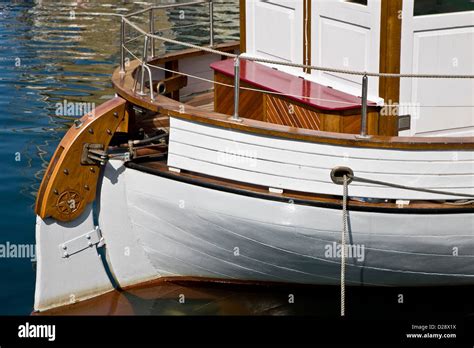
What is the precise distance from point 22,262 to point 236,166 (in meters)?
3.44

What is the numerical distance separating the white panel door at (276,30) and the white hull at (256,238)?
1.95 meters

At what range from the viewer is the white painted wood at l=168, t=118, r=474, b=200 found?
8562 millimetres

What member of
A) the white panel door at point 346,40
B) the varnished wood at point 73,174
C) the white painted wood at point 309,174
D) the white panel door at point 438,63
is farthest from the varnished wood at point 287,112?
the varnished wood at point 73,174

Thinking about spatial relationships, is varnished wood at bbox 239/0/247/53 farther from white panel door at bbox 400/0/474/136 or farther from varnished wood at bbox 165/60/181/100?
white panel door at bbox 400/0/474/136

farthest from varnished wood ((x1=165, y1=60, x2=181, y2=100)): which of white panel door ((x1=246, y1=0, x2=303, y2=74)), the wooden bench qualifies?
white panel door ((x1=246, y1=0, x2=303, y2=74))

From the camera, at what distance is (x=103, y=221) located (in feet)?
31.5

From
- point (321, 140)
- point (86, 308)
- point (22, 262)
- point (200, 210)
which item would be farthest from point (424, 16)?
point (22, 262)

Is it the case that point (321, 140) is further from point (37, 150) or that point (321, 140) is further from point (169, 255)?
point (37, 150)

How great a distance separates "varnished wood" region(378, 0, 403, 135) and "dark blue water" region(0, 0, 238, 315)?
4160 millimetres

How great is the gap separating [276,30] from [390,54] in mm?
1785

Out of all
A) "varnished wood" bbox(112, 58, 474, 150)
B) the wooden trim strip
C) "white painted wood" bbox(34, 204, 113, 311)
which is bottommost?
"white painted wood" bbox(34, 204, 113, 311)

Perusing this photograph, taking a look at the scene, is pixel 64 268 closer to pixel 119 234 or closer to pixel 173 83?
pixel 119 234

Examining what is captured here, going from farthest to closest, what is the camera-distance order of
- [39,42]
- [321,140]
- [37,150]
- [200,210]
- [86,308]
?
1. [39,42]
2. [37,150]
3. [86,308]
4. [200,210]
5. [321,140]

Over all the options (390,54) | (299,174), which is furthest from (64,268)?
(390,54)
